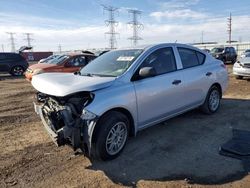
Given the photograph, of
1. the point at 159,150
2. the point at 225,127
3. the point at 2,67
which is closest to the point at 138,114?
the point at 159,150

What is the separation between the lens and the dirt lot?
3.91 m

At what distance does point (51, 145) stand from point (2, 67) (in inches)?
684

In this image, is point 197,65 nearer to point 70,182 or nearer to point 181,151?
point 181,151

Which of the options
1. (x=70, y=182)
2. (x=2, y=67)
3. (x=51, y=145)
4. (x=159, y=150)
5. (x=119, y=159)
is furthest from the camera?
(x=2, y=67)

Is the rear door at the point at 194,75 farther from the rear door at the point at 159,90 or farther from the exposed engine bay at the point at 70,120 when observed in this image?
the exposed engine bay at the point at 70,120

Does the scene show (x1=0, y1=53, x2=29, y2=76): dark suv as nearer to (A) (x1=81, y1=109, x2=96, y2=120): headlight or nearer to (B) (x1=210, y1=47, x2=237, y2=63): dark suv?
(B) (x1=210, y1=47, x2=237, y2=63): dark suv

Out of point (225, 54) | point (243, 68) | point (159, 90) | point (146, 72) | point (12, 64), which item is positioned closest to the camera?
point (146, 72)

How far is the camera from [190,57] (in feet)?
20.8

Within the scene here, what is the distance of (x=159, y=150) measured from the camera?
16.1 feet

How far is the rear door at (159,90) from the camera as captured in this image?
4902 millimetres

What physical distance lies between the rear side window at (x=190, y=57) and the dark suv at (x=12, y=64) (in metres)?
17.5

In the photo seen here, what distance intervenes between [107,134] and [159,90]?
1.40 meters

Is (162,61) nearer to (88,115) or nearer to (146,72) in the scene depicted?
(146,72)

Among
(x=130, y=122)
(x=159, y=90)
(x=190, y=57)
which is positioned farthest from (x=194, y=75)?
(x=130, y=122)
